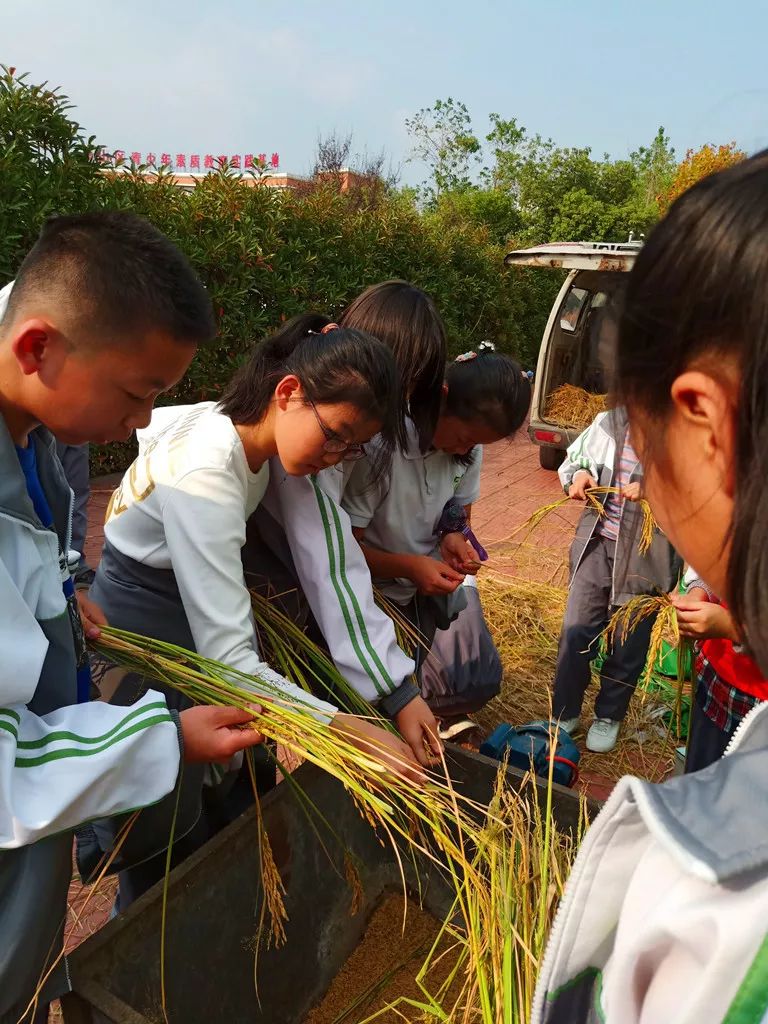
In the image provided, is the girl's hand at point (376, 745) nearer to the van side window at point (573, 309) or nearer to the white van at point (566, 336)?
the white van at point (566, 336)

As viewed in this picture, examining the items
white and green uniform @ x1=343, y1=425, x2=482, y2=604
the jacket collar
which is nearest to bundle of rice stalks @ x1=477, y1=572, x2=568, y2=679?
white and green uniform @ x1=343, y1=425, x2=482, y2=604

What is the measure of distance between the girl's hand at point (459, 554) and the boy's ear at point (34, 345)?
1470 mm

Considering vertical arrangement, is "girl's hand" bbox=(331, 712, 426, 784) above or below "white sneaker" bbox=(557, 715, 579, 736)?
above

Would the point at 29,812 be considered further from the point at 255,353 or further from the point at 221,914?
the point at 255,353

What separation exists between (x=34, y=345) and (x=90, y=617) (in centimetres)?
64

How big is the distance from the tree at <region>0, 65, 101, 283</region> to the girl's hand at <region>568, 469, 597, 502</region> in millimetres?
3221

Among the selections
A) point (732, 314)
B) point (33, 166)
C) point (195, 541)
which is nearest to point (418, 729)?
point (195, 541)

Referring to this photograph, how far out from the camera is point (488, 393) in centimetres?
221

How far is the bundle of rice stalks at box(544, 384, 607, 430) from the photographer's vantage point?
6.86 meters

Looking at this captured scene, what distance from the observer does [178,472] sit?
1529 millimetres

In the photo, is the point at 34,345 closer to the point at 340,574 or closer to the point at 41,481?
the point at 41,481

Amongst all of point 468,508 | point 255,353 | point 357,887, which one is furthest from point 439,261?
point 357,887

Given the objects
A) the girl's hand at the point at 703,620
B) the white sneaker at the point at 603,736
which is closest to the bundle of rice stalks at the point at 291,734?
the girl's hand at the point at 703,620

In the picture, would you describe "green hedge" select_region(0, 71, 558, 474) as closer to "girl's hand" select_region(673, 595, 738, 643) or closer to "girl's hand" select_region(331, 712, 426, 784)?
"girl's hand" select_region(331, 712, 426, 784)
